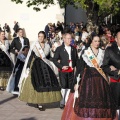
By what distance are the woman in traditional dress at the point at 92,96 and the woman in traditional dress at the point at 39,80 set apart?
1.55m

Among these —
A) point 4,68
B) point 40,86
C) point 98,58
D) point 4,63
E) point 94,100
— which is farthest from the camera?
point 4,68

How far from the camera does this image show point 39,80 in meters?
7.31

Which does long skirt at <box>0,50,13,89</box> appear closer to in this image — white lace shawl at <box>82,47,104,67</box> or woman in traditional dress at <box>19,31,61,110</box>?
woman in traditional dress at <box>19,31,61,110</box>

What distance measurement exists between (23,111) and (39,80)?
62 centimetres

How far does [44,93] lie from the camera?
23.6 feet

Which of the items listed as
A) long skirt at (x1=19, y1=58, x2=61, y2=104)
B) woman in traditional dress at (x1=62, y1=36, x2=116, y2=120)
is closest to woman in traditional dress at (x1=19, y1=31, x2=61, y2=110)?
long skirt at (x1=19, y1=58, x2=61, y2=104)

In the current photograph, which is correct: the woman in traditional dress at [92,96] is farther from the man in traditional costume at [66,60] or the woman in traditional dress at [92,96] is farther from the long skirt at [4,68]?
the long skirt at [4,68]

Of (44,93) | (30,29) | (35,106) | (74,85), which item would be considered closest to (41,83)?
(44,93)

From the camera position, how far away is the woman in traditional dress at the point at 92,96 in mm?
5262

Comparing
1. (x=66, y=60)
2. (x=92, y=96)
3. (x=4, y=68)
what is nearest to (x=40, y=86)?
(x=66, y=60)

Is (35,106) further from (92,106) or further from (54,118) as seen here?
(92,106)

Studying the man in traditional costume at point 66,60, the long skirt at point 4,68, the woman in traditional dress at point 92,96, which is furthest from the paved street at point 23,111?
the woman in traditional dress at point 92,96

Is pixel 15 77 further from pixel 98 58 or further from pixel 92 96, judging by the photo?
pixel 92 96

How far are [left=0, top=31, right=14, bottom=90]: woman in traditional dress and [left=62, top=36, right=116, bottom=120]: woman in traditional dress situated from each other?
3.82 metres
